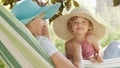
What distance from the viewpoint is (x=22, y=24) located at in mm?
1852

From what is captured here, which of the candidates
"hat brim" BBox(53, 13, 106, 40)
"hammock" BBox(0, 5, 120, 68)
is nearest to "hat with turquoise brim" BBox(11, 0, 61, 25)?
"hammock" BBox(0, 5, 120, 68)

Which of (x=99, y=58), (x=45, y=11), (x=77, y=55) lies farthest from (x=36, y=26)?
(x=99, y=58)

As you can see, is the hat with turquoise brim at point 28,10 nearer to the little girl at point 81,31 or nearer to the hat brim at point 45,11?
the hat brim at point 45,11

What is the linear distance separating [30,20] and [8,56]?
212 mm

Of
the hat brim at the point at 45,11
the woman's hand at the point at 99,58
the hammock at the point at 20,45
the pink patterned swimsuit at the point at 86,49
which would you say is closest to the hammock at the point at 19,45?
the hammock at the point at 20,45

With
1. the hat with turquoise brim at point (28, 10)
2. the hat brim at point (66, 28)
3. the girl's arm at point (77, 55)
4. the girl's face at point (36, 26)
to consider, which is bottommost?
the hat brim at point (66, 28)

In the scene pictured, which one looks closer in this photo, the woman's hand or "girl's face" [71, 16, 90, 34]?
the woman's hand

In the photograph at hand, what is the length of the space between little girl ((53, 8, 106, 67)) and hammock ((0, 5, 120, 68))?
0.34 metres

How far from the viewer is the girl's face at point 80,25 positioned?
222 centimetres

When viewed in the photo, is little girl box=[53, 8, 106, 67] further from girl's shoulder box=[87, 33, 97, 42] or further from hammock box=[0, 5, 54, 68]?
hammock box=[0, 5, 54, 68]

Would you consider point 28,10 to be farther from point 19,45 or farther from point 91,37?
point 91,37

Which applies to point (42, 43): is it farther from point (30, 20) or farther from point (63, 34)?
point (63, 34)

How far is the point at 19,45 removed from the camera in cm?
184

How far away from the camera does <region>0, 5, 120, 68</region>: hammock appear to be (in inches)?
71.9
